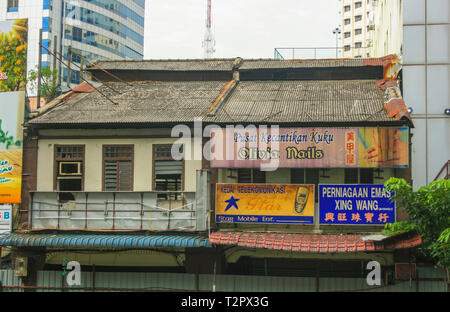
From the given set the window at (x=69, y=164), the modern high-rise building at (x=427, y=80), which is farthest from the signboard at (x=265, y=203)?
the modern high-rise building at (x=427, y=80)

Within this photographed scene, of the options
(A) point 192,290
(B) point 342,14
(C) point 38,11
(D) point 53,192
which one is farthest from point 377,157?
(B) point 342,14

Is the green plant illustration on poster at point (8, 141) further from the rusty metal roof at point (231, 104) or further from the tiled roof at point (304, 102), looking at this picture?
the tiled roof at point (304, 102)

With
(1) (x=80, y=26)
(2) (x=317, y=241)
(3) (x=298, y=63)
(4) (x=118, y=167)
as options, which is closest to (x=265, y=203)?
(2) (x=317, y=241)

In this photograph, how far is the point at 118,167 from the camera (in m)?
18.9

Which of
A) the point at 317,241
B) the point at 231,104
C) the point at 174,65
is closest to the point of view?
the point at 317,241

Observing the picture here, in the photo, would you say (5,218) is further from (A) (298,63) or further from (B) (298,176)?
(A) (298,63)

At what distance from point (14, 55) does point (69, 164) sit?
35.3 metres

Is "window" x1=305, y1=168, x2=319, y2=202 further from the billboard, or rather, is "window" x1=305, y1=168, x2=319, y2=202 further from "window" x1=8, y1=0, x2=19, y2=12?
"window" x1=8, y1=0, x2=19, y2=12

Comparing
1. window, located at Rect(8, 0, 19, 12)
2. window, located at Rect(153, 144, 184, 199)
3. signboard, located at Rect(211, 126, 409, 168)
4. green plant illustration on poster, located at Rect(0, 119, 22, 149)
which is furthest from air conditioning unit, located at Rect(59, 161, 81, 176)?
window, located at Rect(8, 0, 19, 12)

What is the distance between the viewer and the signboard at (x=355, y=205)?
16875mm

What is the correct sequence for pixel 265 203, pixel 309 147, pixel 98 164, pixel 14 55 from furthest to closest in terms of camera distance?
pixel 14 55 → pixel 98 164 → pixel 265 203 → pixel 309 147

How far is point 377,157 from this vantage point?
1680 centimetres

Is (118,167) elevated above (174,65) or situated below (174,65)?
below
